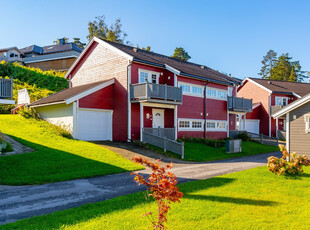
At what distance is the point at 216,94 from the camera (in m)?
28.3

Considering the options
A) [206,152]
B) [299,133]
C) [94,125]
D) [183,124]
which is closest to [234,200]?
[299,133]

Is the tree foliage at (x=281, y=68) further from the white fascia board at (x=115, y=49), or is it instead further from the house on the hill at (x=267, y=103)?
the white fascia board at (x=115, y=49)

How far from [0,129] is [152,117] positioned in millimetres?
11329

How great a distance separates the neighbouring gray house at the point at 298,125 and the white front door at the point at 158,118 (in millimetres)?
10077

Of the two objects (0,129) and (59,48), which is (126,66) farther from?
(59,48)

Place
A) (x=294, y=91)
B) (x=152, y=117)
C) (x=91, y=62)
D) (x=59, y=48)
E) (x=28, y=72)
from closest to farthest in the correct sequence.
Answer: (x=152, y=117) → (x=91, y=62) → (x=28, y=72) → (x=294, y=91) → (x=59, y=48)

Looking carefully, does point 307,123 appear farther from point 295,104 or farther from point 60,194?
point 60,194

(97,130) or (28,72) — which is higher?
(28,72)

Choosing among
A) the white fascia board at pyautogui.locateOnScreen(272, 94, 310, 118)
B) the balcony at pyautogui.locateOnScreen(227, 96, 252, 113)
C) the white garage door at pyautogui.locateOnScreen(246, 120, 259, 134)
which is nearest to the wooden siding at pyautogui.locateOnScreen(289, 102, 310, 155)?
the white fascia board at pyautogui.locateOnScreen(272, 94, 310, 118)

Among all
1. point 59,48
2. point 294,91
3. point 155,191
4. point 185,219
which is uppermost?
point 59,48

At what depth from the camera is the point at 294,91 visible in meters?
39.3

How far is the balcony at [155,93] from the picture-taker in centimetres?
2014

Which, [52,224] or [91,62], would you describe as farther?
[91,62]

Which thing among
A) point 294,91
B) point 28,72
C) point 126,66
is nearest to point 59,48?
point 28,72
